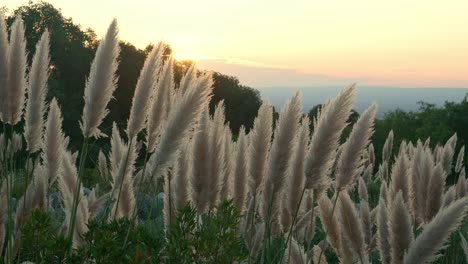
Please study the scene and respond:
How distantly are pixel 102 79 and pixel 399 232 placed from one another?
1.55 meters

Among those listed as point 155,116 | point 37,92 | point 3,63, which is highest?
point 3,63

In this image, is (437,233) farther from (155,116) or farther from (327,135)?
(155,116)

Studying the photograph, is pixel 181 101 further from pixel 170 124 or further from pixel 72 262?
pixel 72 262

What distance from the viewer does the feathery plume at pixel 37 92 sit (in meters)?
3.44

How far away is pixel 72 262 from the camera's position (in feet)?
8.16

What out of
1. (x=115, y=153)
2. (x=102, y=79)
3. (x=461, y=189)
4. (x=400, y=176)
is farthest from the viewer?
(x=461, y=189)

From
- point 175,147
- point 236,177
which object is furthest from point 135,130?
point 236,177

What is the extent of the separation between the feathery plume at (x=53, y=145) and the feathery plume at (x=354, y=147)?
156 centimetres

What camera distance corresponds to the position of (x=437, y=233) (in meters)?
2.59

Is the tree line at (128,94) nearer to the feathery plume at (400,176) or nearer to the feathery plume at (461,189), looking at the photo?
the feathery plume at (461,189)

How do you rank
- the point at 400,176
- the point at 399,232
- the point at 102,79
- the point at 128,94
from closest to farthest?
the point at 399,232 → the point at 102,79 → the point at 400,176 → the point at 128,94

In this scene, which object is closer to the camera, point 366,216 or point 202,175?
point 202,175

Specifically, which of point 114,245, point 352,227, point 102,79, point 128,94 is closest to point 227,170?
point 352,227

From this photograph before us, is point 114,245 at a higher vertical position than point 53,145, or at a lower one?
lower
